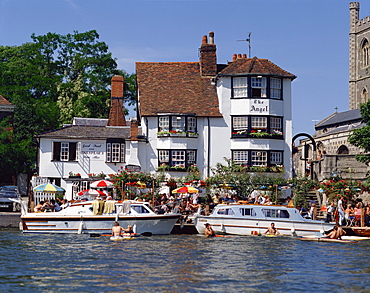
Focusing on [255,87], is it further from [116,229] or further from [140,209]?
[116,229]

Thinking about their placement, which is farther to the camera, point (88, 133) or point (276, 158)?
point (276, 158)

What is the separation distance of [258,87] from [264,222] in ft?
58.1

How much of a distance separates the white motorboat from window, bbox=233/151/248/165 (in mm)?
14246

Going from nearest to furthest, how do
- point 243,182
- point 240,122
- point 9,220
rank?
point 9,220, point 243,182, point 240,122

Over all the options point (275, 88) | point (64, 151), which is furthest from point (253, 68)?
point (64, 151)

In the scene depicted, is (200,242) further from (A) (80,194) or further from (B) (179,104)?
(B) (179,104)

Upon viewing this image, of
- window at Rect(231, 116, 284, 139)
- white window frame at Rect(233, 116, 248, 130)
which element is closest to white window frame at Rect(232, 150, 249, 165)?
window at Rect(231, 116, 284, 139)

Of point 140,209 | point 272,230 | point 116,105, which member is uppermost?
point 116,105

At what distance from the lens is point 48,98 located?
80.9 metres

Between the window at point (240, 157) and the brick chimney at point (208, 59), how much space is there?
25.6 ft

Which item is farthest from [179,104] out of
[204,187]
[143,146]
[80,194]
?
[80,194]

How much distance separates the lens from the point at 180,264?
98.5 ft

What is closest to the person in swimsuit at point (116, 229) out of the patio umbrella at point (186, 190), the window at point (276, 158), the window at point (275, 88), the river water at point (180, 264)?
the river water at point (180, 264)

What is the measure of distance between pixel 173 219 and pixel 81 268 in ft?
45.6
